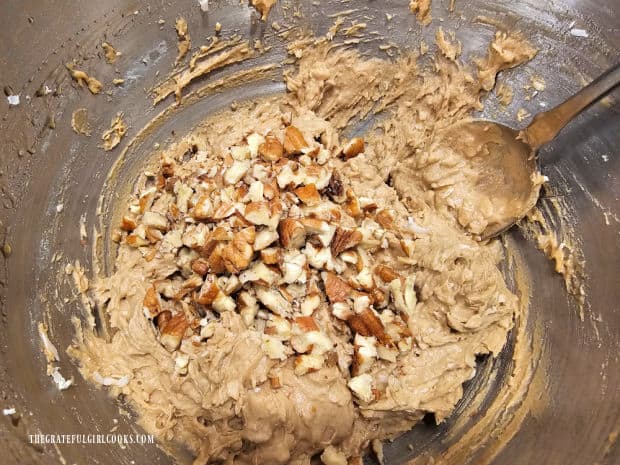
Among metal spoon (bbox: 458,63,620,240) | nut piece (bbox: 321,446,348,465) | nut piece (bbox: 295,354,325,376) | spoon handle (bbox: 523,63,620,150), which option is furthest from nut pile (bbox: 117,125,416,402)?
spoon handle (bbox: 523,63,620,150)

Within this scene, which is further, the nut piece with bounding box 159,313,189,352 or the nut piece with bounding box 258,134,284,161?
the nut piece with bounding box 258,134,284,161

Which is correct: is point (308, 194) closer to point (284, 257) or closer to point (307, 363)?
point (284, 257)

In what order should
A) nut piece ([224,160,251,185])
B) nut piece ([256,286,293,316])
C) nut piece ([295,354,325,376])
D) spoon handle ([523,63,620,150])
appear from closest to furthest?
spoon handle ([523,63,620,150]), nut piece ([295,354,325,376]), nut piece ([256,286,293,316]), nut piece ([224,160,251,185])

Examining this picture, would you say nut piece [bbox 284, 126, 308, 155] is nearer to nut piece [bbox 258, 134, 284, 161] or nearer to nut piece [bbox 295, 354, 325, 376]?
nut piece [bbox 258, 134, 284, 161]

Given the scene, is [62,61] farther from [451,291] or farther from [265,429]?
[451,291]

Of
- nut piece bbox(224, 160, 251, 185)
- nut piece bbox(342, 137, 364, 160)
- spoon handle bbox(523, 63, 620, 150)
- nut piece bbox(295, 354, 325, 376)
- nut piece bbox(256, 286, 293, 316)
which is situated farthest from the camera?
nut piece bbox(342, 137, 364, 160)

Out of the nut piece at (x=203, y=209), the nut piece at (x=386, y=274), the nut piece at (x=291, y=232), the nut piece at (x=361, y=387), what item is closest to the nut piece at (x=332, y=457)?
the nut piece at (x=361, y=387)

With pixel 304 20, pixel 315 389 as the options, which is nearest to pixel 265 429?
pixel 315 389

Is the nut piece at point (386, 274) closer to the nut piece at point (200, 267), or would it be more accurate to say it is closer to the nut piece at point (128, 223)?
the nut piece at point (200, 267)

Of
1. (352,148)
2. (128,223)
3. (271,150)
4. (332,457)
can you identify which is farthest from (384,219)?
(128,223)
